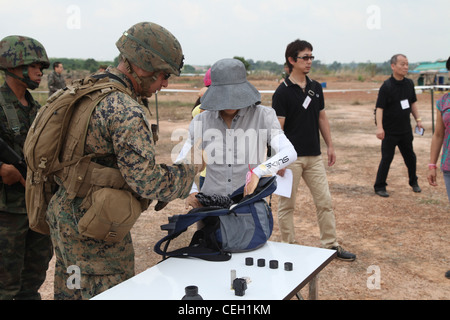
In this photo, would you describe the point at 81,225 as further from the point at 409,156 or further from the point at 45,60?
the point at 409,156

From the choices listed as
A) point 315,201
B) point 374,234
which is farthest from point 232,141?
point 374,234

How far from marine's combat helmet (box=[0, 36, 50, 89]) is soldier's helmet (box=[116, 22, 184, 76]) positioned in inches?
47.8

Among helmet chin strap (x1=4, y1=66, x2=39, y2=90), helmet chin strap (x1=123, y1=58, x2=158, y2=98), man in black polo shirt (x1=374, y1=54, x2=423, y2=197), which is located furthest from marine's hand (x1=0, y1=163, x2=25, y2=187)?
man in black polo shirt (x1=374, y1=54, x2=423, y2=197)

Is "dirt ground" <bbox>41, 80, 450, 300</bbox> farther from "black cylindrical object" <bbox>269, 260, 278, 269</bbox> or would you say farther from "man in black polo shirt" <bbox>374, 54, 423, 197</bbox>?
"black cylindrical object" <bbox>269, 260, 278, 269</bbox>

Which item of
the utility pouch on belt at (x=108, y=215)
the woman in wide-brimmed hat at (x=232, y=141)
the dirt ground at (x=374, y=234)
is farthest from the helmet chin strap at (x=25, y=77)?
the dirt ground at (x=374, y=234)

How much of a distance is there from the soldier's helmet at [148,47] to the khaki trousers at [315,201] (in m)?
2.49

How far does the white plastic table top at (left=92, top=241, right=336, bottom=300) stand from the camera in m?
2.14

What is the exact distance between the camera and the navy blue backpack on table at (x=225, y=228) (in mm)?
2594

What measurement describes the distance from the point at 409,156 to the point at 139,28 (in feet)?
19.5

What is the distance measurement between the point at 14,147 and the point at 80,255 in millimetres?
1283

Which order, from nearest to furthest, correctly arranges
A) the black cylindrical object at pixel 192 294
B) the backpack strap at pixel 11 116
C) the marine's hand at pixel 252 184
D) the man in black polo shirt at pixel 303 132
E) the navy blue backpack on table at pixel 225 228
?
the black cylindrical object at pixel 192 294 < the navy blue backpack on table at pixel 225 228 < the marine's hand at pixel 252 184 < the backpack strap at pixel 11 116 < the man in black polo shirt at pixel 303 132

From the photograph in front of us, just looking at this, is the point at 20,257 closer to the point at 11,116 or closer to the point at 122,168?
the point at 11,116

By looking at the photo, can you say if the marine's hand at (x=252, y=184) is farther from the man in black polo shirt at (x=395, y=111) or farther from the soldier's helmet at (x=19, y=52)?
the man in black polo shirt at (x=395, y=111)

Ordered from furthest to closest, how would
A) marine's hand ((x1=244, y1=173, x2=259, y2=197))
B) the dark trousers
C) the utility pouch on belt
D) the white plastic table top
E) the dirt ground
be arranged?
1. the dark trousers
2. the dirt ground
3. marine's hand ((x1=244, y1=173, x2=259, y2=197))
4. the utility pouch on belt
5. the white plastic table top
